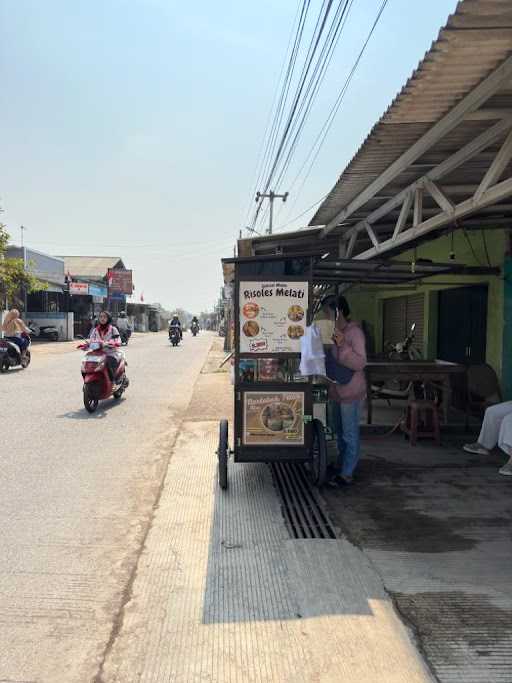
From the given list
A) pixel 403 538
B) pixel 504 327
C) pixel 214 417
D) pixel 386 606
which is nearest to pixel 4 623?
pixel 386 606

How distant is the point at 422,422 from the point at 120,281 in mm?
43856

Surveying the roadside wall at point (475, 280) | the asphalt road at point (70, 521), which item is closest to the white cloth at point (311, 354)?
the asphalt road at point (70, 521)

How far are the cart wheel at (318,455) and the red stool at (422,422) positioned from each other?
2255 millimetres

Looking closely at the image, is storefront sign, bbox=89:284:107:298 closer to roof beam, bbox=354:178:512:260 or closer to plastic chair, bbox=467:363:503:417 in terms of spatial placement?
plastic chair, bbox=467:363:503:417

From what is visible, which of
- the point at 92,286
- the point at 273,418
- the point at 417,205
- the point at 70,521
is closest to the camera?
the point at 70,521

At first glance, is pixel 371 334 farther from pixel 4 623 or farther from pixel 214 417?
pixel 4 623

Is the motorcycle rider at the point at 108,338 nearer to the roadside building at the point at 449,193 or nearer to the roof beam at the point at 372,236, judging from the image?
the roadside building at the point at 449,193

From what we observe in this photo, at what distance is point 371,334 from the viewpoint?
1453 cm

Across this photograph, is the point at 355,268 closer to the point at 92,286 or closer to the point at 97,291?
the point at 92,286

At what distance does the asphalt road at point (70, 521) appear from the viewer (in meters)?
2.70

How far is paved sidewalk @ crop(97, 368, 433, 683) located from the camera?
97.2 inches

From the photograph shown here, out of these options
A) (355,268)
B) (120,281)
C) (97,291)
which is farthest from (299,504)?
(120,281)

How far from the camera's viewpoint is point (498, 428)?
588cm

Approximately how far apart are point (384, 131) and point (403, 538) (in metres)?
3.22
